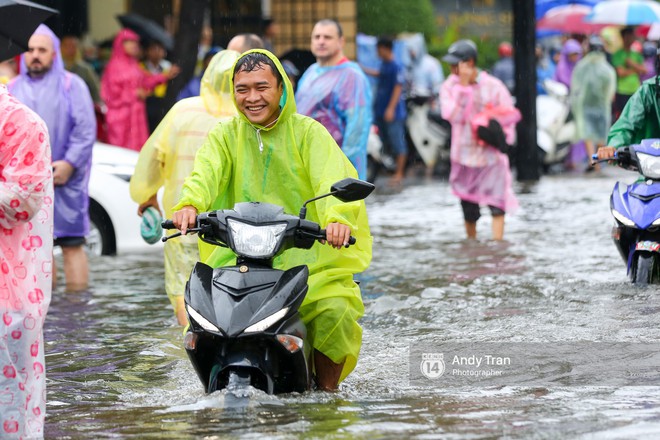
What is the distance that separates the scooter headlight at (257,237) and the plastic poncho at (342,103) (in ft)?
14.7

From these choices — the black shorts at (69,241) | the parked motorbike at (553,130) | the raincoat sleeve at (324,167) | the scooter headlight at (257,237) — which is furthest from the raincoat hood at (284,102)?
the parked motorbike at (553,130)

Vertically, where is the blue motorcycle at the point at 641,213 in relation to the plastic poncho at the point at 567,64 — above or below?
below

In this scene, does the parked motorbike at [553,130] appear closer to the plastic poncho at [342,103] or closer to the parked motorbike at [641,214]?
the plastic poncho at [342,103]

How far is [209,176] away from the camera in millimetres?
6418

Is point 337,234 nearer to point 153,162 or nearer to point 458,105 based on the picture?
point 153,162

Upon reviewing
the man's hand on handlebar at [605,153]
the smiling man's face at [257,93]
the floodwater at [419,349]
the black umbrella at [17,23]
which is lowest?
the floodwater at [419,349]

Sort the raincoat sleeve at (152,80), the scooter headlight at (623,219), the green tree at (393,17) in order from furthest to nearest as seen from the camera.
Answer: the green tree at (393,17) < the raincoat sleeve at (152,80) < the scooter headlight at (623,219)

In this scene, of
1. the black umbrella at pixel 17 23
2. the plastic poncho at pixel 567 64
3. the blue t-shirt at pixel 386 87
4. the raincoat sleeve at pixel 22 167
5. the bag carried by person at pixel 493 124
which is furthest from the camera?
the plastic poncho at pixel 567 64

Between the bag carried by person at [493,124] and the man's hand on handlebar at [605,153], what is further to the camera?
the bag carried by person at [493,124]

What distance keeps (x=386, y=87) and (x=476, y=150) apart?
27.9 ft

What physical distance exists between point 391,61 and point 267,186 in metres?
15.7

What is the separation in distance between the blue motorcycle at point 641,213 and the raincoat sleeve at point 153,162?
2953 mm

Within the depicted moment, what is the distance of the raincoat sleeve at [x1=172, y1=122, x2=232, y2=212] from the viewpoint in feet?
20.3

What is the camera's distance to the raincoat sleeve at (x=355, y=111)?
34.2 feet
